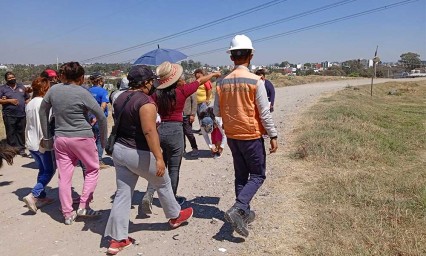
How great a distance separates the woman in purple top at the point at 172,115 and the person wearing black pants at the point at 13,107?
4.71 m

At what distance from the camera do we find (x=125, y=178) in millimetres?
3613

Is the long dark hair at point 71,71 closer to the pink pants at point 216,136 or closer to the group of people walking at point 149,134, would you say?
the group of people walking at point 149,134

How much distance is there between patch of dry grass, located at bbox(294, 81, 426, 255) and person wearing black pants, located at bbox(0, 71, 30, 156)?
5747 millimetres

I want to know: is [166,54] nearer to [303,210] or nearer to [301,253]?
[303,210]

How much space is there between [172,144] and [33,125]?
220cm

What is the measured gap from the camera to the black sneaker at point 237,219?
11.6ft

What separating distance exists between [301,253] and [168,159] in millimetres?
1803

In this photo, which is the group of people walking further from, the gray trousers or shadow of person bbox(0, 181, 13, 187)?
shadow of person bbox(0, 181, 13, 187)

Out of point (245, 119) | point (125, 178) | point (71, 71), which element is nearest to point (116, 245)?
point (125, 178)

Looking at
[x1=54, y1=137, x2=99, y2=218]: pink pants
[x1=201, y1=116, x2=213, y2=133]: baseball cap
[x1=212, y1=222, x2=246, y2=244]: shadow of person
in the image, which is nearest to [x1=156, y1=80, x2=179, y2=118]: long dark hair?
[x1=54, y1=137, x2=99, y2=218]: pink pants

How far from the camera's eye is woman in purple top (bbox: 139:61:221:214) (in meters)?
4.04

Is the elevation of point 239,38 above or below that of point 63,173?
above

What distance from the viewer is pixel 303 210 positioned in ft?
14.5

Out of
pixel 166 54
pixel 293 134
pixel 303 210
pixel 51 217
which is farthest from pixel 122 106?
pixel 293 134
